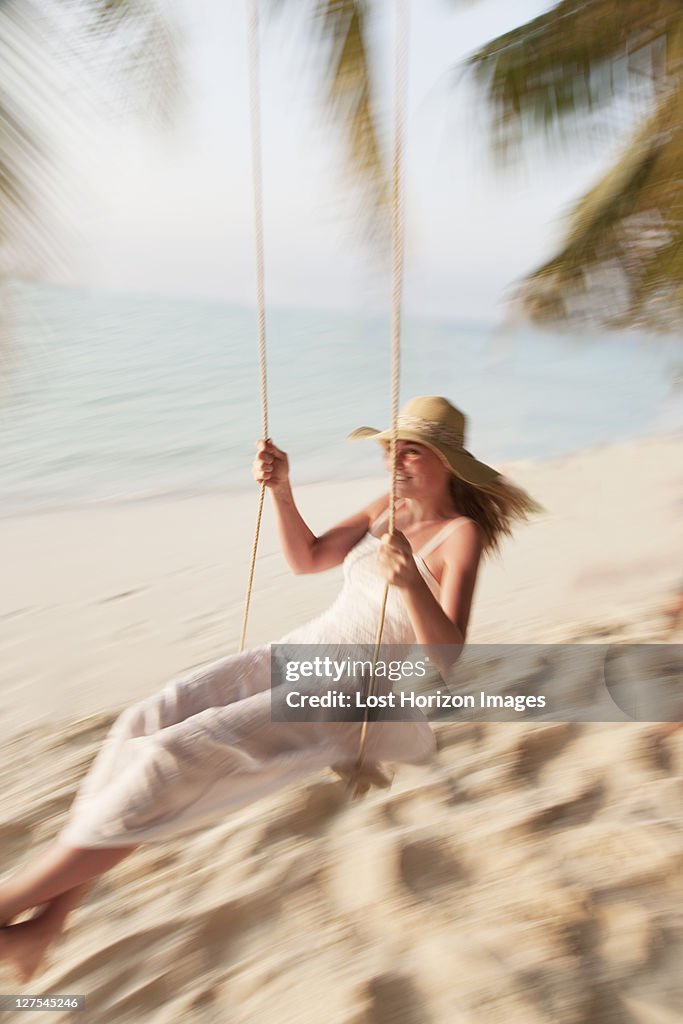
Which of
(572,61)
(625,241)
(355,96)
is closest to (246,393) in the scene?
(625,241)

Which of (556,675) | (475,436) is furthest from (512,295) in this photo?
(475,436)

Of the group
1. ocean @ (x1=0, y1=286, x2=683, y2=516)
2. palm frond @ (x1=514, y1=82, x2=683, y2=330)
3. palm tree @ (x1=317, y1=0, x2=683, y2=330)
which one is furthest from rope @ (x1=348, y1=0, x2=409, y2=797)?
ocean @ (x1=0, y1=286, x2=683, y2=516)

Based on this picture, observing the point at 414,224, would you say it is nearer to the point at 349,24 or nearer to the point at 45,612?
the point at 349,24

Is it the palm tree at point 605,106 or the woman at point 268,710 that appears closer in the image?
the woman at point 268,710

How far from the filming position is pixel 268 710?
1.26m

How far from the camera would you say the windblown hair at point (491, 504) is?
1548 millimetres

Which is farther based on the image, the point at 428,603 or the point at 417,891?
the point at 417,891

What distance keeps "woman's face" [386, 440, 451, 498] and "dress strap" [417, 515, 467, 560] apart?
0.09 m

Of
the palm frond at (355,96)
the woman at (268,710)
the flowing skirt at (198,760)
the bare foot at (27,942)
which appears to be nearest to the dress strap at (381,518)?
the woman at (268,710)

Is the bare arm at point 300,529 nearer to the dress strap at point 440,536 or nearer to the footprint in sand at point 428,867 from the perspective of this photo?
the dress strap at point 440,536

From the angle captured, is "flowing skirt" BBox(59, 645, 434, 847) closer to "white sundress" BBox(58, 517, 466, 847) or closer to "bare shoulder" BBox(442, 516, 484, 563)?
"white sundress" BBox(58, 517, 466, 847)

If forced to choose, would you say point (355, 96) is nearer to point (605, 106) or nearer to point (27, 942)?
point (605, 106)

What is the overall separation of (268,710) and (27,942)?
0.41 meters

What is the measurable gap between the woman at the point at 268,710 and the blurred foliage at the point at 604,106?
1.33 meters
